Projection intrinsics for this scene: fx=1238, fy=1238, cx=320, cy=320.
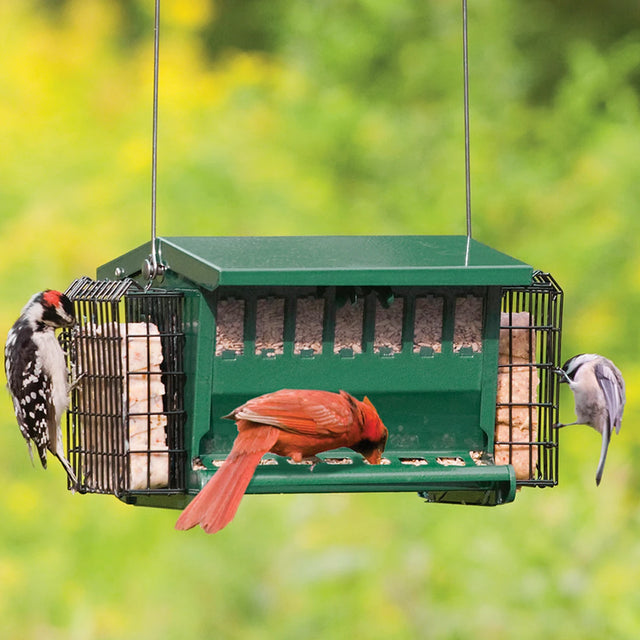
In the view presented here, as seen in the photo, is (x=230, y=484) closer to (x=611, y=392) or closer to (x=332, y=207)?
(x=611, y=392)

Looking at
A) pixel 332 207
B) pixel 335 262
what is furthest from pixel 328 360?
pixel 332 207

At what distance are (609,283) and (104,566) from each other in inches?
150

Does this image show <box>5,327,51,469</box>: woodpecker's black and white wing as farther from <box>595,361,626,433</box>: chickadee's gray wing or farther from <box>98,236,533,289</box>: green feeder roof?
<box>595,361,626,433</box>: chickadee's gray wing

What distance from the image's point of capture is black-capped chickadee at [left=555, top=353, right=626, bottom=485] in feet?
→ 13.8

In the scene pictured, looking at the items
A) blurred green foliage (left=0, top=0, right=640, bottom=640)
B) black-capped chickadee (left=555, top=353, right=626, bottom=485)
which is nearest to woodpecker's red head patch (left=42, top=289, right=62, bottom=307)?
black-capped chickadee (left=555, top=353, right=626, bottom=485)

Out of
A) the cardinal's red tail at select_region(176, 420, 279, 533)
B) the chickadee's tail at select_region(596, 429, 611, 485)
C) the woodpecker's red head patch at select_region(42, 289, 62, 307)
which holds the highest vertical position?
the woodpecker's red head patch at select_region(42, 289, 62, 307)

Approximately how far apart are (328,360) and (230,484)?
1.94ft

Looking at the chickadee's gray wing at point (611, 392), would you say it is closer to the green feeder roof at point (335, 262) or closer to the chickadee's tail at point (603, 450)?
the chickadee's tail at point (603, 450)

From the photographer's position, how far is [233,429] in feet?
12.2

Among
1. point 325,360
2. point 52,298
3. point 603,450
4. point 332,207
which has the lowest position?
point 603,450

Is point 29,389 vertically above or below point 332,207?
below

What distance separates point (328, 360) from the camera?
12.2 ft

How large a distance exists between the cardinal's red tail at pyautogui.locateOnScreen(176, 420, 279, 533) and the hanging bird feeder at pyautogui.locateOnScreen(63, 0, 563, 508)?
15 cm

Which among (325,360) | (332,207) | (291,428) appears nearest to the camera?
(291,428)
